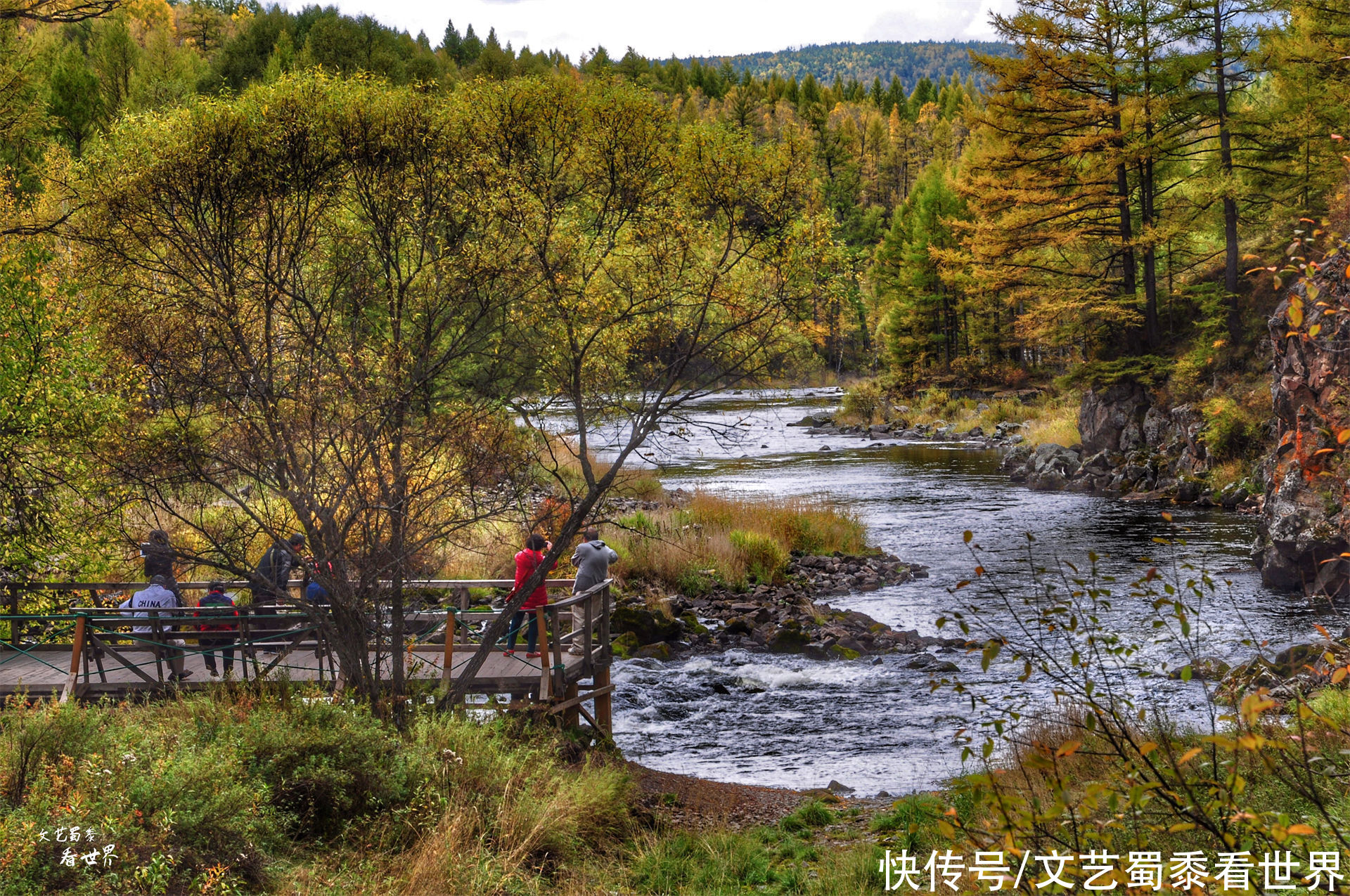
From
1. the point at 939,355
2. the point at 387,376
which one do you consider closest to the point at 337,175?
the point at 387,376

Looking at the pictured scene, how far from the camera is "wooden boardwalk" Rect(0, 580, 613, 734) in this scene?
9.87 m

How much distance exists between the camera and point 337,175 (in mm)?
9328

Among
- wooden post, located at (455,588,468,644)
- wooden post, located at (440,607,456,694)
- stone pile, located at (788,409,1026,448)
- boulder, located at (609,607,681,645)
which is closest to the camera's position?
wooden post, located at (440,607,456,694)

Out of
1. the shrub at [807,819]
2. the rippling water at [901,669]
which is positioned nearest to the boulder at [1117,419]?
the rippling water at [901,669]

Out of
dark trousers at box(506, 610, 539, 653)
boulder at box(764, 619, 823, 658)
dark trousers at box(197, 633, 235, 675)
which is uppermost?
dark trousers at box(197, 633, 235, 675)

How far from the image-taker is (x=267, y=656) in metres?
11.8

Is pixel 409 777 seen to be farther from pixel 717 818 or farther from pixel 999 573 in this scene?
pixel 999 573

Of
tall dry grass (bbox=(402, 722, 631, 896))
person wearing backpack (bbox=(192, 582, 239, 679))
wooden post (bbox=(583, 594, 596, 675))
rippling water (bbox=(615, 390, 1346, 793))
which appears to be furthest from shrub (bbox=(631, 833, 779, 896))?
person wearing backpack (bbox=(192, 582, 239, 679))

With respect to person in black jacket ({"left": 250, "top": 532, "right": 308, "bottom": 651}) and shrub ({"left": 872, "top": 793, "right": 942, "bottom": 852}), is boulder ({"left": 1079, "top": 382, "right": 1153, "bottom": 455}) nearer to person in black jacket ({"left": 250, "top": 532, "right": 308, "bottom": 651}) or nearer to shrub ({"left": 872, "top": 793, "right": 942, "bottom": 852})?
shrub ({"left": 872, "top": 793, "right": 942, "bottom": 852})

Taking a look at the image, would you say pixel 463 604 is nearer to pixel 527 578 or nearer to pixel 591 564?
pixel 591 564

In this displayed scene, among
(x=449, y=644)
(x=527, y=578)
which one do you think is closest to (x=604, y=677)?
(x=527, y=578)

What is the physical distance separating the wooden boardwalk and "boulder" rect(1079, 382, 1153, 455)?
75.7 ft

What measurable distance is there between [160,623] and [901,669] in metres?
9.71

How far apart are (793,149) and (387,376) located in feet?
15.8
